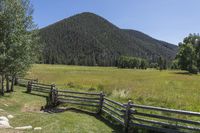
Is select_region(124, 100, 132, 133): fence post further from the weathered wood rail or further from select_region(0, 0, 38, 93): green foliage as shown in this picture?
select_region(0, 0, 38, 93): green foliage

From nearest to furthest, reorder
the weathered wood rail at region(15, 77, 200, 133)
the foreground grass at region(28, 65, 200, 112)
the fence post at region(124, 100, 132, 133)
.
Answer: the weathered wood rail at region(15, 77, 200, 133), the fence post at region(124, 100, 132, 133), the foreground grass at region(28, 65, 200, 112)

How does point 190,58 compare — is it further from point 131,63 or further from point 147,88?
point 131,63

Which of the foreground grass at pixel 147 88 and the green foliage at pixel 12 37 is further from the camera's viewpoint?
the green foliage at pixel 12 37

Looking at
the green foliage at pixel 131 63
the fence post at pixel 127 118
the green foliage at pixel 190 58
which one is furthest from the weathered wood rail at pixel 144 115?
the green foliage at pixel 131 63

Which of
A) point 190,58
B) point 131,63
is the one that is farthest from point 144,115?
point 131,63

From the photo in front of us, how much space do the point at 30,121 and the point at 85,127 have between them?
2.87 m

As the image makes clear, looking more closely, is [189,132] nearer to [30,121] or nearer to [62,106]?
[30,121]

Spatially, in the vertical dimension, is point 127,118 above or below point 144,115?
below

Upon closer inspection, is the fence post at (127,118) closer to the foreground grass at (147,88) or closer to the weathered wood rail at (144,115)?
the weathered wood rail at (144,115)

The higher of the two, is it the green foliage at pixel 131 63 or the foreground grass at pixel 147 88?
the green foliage at pixel 131 63

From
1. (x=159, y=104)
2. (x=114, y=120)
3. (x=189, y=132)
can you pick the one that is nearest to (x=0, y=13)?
(x=114, y=120)

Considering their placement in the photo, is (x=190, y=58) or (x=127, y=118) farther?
(x=190, y=58)

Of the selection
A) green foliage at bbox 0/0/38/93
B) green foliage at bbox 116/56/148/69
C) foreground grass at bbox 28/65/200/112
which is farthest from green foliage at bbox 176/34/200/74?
green foliage at bbox 116/56/148/69

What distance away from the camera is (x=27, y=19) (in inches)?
851
